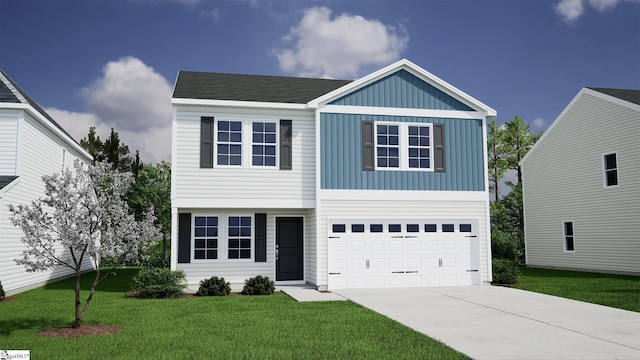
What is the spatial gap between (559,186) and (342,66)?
11745 millimetres

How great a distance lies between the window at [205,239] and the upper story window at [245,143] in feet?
6.35

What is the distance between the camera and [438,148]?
58.4 ft

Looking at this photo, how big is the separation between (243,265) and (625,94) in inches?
711

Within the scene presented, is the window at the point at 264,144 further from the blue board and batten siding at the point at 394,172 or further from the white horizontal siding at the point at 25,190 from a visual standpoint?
the white horizontal siding at the point at 25,190

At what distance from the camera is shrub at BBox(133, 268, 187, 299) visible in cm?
1496

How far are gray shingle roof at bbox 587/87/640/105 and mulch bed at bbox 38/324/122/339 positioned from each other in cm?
2106

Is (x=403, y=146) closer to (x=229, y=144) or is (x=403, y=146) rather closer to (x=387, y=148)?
(x=387, y=148)

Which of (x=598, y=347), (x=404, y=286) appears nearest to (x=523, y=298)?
(x=404, y=286)

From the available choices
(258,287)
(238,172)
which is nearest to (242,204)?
(238,172)

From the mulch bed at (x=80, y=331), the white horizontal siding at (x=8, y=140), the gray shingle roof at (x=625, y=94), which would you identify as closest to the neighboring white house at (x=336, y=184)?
the white horizontal siding at (x=8, y=140)

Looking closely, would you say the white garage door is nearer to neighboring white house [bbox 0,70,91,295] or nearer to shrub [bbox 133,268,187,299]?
shrub [bbox 133,268,187,299]

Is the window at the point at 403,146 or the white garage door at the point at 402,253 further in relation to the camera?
the window at the point at 403,146

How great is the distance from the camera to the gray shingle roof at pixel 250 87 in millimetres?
17297

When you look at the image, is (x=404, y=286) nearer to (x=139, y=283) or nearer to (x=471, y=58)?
(x=139, y=283)
